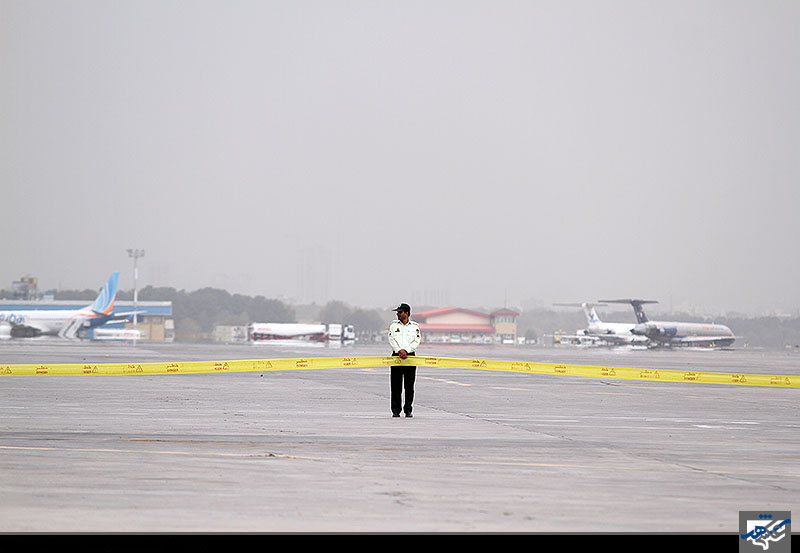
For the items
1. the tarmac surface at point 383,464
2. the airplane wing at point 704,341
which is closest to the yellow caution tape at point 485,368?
the tarmac surface at point 383,464

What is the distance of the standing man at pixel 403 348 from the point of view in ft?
67.2

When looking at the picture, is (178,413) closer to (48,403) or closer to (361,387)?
(48,403)

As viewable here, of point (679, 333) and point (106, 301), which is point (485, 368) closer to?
point (106, 301)

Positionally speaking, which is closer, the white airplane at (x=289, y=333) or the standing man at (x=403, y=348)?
the standing man at (x=403, y=348)

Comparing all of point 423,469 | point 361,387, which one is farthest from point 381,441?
point 361,387

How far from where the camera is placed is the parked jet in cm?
12412

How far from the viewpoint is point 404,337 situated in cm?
2064

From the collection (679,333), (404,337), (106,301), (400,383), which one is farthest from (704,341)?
(404,337)

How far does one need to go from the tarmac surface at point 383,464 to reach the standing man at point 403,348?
1.55 feet

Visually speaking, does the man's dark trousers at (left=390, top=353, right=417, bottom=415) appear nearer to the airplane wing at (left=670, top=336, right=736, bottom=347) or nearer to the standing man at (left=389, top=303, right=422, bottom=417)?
the standing man at (left=389, top=303, right=422, bottom=417)

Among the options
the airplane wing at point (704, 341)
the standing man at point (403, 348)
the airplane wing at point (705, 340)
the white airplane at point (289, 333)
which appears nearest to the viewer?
the standing man at point (403, 348)

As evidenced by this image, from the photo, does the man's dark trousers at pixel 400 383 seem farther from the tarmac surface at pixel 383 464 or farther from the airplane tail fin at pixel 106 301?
the airplane tail fin at pixel 106 301
